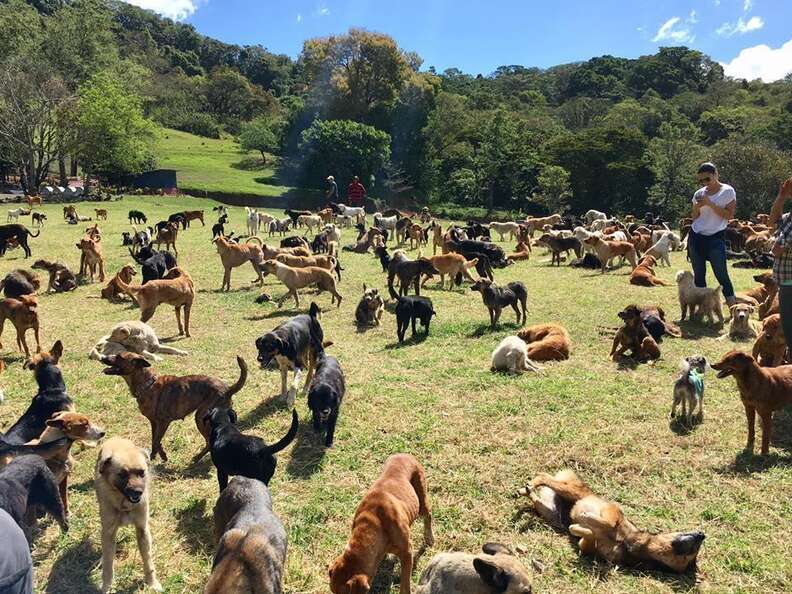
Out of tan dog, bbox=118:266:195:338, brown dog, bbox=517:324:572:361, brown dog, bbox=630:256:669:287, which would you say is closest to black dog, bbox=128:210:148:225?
tan dog, bbox=118:266:195:338

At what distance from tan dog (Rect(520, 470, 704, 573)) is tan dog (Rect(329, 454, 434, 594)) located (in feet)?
3.57

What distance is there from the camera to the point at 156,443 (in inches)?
221

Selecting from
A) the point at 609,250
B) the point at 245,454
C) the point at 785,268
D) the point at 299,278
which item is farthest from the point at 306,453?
the point at 609,250

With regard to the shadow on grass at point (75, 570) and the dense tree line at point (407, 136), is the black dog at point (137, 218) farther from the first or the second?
the shadow on grass at point (75, 570)

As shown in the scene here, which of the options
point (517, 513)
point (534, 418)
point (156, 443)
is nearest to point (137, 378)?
point (156, 443)

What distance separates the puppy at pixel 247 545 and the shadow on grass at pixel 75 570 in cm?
98

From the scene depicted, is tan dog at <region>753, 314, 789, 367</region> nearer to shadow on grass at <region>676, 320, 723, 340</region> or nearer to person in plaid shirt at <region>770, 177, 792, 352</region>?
person in plaid shirt at <region>770, 177, 792, 352</region>

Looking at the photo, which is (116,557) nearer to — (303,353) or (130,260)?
(303,353)

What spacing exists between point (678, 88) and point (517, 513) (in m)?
116

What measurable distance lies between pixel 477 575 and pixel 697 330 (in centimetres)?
A: 892

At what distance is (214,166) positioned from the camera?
55.8 m

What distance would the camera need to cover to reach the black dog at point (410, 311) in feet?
33.3

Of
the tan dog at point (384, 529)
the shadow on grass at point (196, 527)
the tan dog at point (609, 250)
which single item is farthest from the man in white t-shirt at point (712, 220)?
the shadow on grass at point (196, 527)

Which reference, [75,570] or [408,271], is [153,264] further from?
[75,570]
